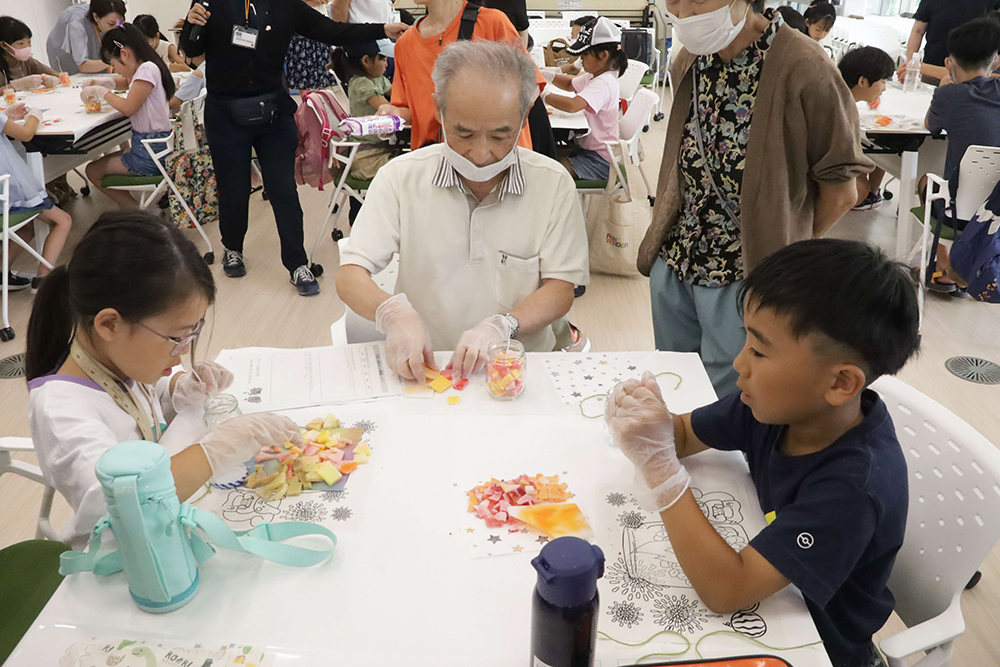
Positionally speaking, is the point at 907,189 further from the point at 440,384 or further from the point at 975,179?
the point at 440,384

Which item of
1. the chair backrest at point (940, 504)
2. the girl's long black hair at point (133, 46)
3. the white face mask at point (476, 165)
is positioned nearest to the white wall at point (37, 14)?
the girl's long black hair at point (133, 46)

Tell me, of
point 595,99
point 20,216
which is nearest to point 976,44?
point 595,99

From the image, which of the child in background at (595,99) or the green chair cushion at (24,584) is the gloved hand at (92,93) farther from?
the green chair cushion at (24,584)

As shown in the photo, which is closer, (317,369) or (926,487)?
(926,487)

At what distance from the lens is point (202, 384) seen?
1484 millimetres

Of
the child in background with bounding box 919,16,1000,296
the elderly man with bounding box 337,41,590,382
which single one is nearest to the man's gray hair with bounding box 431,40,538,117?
the elderly man with bounding box 337,41,590,382

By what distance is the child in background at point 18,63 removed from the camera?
511cm

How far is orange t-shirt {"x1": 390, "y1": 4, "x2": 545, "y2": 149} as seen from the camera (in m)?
2.91

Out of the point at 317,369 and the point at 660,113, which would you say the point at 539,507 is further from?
the point at 660,113

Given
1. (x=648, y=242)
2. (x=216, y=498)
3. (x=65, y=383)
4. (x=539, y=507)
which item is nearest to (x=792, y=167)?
(x=648, y=242)

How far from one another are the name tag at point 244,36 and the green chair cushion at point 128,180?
1260 millimetres

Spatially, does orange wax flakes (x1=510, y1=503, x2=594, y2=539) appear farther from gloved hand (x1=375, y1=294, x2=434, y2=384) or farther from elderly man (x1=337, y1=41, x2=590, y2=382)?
elderly man (x1=337, y1=41, x2=590, y2=382)

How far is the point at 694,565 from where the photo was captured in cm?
104

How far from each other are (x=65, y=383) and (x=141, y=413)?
0.16m
